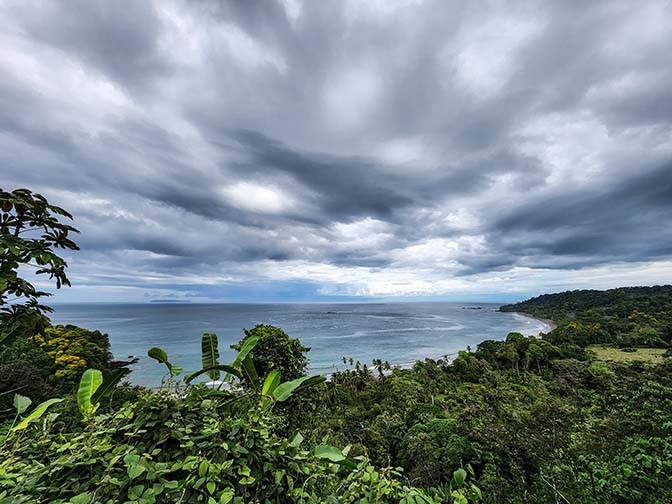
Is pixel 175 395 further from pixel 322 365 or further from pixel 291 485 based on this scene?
pixel 322 365

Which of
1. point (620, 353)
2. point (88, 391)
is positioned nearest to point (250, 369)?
point (88, 391)

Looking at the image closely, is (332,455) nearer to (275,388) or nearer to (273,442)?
(273,442)

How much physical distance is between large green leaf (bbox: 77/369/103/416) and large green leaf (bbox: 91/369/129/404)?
0.11 feet

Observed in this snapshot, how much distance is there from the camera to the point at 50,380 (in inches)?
774

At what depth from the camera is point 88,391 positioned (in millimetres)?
1349

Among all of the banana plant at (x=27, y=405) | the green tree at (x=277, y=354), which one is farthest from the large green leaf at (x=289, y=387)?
the green tree at (x=277, y=354)

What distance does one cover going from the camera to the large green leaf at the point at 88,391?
1234 millimetres

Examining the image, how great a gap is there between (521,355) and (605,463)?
124 feet

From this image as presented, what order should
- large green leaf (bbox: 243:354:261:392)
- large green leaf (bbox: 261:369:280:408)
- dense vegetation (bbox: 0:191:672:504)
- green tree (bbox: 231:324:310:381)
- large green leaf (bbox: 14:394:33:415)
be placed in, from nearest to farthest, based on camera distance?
dense vegetation (bbox: 0:191:672:504) → large green leaf (bbox: 14:394:33:415) → large green leaf (bbox: 261:369:280:408) → large green leaf (bbox: 243:354:261:392) → green tree (bbox: 231:324:310:381)

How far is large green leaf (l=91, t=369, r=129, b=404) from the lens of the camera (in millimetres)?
1469

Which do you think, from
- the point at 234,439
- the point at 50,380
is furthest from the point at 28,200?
the point at 50,380

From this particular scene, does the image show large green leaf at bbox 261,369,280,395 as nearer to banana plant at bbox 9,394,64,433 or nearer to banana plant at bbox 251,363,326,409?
banana plant at bbox 251,363,326,409

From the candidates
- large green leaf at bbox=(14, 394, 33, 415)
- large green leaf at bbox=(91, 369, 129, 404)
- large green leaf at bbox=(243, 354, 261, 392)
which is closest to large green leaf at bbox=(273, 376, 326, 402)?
large green leaf at bbox=(243, 354, 261, 392)

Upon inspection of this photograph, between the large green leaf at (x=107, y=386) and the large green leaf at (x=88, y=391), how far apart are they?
34 mm
